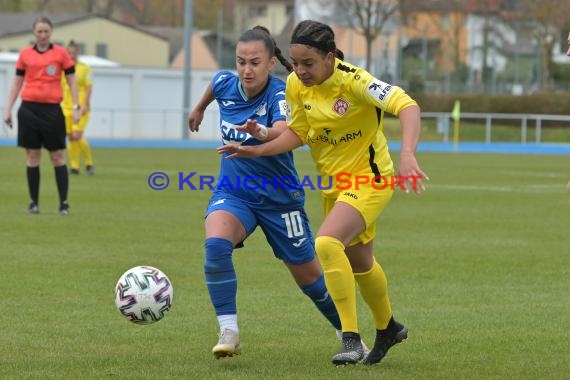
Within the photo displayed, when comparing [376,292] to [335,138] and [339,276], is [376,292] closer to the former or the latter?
[339,276]

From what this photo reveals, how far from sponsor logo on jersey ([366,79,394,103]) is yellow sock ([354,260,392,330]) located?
3.11ft

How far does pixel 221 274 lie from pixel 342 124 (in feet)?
3.25

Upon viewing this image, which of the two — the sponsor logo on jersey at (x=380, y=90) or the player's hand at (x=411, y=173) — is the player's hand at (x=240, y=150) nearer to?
the sponsor logo on jersey at (x=380, y=90)

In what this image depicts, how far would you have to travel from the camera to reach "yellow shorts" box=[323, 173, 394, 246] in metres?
6.30

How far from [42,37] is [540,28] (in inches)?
2020

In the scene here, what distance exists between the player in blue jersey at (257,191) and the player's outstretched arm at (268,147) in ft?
0.15

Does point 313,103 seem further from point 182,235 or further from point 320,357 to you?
point 182,235

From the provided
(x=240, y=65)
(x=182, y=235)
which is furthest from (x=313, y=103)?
(x=182, y=235)

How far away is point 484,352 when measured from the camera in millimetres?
6797

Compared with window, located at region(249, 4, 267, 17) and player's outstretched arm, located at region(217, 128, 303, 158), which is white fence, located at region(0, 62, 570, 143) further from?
window, located at region(249, 4, 267, 17)

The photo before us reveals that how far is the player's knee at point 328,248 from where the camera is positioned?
615 cm

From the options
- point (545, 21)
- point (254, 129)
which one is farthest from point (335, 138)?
point (545, 21)

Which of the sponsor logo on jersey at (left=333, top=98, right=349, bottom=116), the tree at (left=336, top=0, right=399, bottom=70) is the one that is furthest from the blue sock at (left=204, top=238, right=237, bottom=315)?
the tree at (left=336, top=0, right=399, bottom=70)

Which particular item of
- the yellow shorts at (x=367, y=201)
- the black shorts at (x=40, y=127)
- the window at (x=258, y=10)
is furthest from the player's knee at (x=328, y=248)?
the window at (x=258, y=10)
